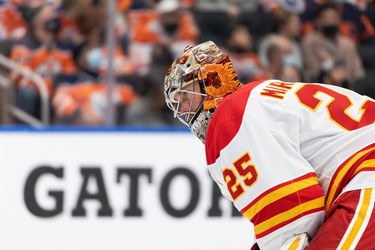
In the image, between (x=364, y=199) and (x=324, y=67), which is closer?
(x=364, y=199)

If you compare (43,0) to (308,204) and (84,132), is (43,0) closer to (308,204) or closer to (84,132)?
(84,132)

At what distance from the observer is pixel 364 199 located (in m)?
2.09

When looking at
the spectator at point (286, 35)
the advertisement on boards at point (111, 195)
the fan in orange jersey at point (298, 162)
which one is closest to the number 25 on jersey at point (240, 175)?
the fan in orange jersey at point (298, 162)

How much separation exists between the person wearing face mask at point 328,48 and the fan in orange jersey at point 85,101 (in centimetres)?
127

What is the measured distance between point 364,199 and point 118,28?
12.9 feet

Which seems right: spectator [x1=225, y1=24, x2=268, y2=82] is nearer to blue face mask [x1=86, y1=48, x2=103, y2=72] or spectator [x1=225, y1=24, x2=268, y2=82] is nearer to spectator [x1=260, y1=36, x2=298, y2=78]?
spectator [x1=260, y1=36, x2=298, y2=78]

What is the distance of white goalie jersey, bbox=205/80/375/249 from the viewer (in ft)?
6.93

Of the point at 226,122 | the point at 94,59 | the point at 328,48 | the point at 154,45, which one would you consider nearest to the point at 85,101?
the point at 94,59

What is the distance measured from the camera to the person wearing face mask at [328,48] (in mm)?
5941

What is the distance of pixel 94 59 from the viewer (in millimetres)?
5797

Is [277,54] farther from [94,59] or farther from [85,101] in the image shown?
[85,101]

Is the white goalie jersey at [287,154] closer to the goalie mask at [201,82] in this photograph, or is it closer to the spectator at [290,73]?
the goalie mask at [201,82]

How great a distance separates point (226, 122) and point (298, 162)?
0.66 feet

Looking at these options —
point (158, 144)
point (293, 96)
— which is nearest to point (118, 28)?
point (158, 144)
